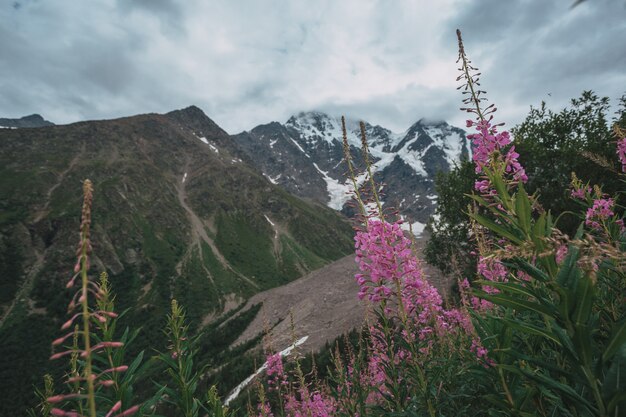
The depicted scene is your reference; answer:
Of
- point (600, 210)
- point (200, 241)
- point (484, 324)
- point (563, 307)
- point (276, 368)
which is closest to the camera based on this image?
point (563, 307)

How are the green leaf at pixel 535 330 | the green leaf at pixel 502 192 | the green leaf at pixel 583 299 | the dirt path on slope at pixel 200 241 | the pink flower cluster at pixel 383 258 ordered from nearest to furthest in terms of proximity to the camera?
the green leaf at pixel 583 299 < the green leaf at pixel 535 330 < the green leaf at pixel 502 192 < the pink flower cluster at pixel 383 258 < the dirt path on slope at pixel 200 241

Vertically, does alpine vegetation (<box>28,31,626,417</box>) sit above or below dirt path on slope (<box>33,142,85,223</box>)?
below

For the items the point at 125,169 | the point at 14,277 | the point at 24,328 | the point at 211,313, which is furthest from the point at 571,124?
the point at 125,169

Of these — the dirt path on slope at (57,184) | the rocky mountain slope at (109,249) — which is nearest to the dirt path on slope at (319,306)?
the rocky mountain slope at (109,249)

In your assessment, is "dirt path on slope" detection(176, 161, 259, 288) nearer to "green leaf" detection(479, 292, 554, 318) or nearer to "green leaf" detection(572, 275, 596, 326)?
"green leaf" detection(479, 292, 554, 318)

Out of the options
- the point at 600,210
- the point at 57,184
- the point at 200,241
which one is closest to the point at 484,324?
the point at 600,210

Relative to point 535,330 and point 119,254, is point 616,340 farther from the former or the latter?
point 119,254

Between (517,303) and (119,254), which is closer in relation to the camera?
(517,303)

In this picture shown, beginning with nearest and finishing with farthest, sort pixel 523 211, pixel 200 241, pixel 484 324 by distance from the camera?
pixel 523 211 < pixel 484 324 < pixel 200 241

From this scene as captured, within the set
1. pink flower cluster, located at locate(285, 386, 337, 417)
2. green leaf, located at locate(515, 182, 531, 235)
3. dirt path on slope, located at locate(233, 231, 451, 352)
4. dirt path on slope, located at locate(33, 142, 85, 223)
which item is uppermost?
dirt path on slope, located at locate(33, 142, 85, 223)

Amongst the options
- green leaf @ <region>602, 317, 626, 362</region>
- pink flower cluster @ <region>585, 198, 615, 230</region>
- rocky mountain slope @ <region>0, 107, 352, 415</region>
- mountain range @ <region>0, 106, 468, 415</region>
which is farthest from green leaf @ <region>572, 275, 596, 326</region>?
rocky mountain slope @ <region>0, 107, 352, 415</region>

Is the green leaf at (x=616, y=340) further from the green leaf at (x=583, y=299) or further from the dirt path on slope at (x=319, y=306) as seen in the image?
the dirt path on slope at (x=319, y=306)

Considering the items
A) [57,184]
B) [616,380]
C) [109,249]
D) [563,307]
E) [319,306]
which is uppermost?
[57,184]

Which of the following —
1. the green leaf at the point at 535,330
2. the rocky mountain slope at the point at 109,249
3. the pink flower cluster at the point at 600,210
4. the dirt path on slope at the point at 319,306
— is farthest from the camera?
the rocky mountain slope at the point at 109,249
